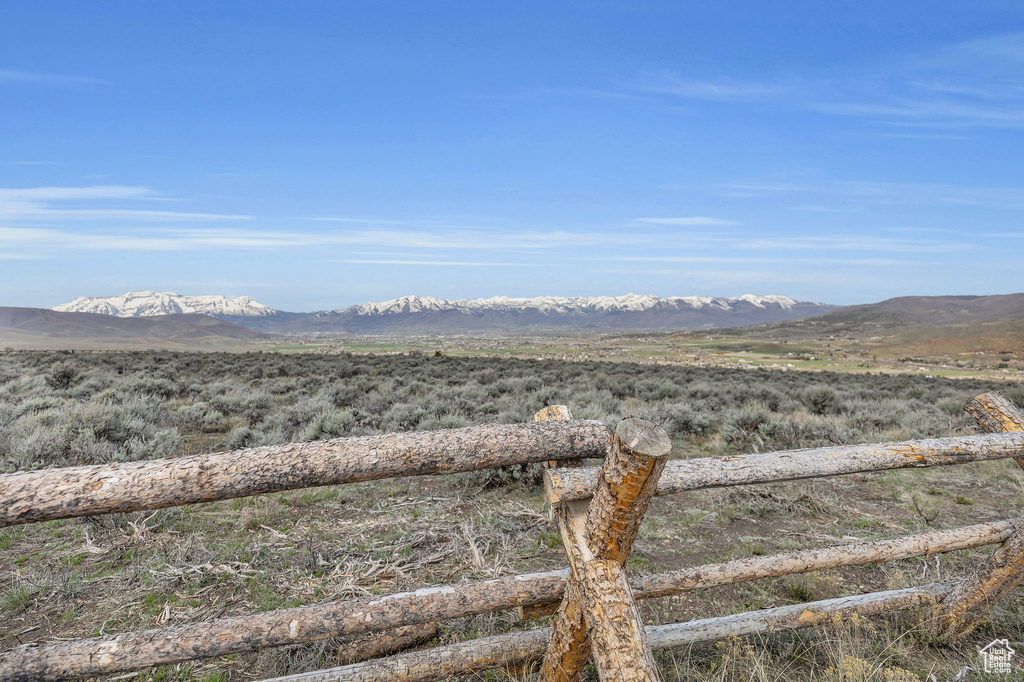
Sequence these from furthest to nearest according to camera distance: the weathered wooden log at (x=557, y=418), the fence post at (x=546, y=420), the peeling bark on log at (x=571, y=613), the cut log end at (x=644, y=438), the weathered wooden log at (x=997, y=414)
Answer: the weathered wooden log at (x=997, y=414) → the fence post at (x=546, y=420) → the weathered wooden log at (x=557, y=418) → the peeling bark on log at (x=571, y=613) → the cut log end at (x=644, y=438)

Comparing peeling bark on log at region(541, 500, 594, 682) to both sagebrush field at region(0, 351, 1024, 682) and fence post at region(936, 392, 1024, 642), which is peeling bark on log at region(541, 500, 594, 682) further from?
fence post at region(936, 392, 1024, 642)

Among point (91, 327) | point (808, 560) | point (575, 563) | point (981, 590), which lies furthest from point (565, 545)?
point (91, 327)

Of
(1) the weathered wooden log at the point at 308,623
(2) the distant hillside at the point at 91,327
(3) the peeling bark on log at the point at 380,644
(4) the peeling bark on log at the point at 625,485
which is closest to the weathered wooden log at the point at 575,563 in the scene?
(4) the peeling bark on log at the point at 625,485

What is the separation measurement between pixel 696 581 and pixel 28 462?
7586 millimetres

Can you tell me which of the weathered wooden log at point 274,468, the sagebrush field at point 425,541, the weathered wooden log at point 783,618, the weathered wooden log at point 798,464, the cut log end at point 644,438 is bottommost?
the sagebrush field at point 425,541

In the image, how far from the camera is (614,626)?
1691mm

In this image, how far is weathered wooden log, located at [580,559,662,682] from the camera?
1626 mm

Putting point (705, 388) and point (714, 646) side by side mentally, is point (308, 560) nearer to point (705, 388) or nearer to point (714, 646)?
point (714, 646)

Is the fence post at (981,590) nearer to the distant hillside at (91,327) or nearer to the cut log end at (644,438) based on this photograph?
the cut log end at (644,438)

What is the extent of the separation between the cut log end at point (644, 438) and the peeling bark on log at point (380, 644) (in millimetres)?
1950

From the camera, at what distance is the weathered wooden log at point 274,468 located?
1.50m

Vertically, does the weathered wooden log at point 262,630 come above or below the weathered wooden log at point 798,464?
below

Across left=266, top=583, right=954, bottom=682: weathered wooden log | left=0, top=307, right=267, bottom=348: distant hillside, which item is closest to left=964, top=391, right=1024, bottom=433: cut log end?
left=266, top=583, right=954, bottom=682: weathered wooden log

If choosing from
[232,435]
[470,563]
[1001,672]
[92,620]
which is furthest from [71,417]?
[1001,672]
